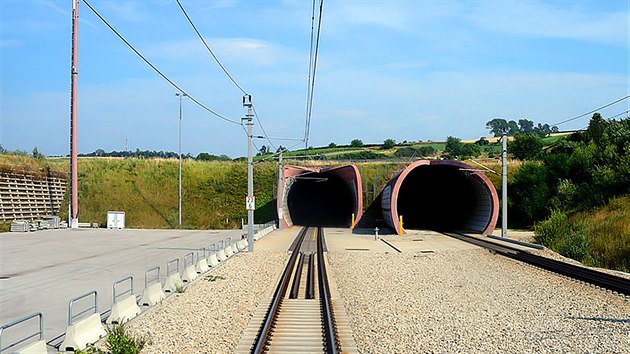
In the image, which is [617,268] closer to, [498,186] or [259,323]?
[259,323]

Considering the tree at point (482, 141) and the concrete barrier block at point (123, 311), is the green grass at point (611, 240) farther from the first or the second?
the tree at point (482, 141)

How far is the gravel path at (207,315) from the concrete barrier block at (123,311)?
192 millimetres

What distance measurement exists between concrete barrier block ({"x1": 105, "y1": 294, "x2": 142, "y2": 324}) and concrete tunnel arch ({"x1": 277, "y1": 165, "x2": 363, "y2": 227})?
39880mm

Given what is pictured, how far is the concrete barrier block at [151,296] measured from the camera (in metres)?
15.0

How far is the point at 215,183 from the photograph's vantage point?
68062 mm

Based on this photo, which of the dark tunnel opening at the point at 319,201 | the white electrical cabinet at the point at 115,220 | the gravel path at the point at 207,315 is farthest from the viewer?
the dark tunnel opening at the point at 319,201

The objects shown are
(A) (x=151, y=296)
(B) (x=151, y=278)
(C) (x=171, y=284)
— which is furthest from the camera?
(B) (x=151, y=278)

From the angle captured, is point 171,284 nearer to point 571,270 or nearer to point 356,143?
point 571,270

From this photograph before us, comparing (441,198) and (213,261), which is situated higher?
(441,198)

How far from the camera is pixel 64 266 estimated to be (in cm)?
2409

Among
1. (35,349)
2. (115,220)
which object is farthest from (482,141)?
(35,349)

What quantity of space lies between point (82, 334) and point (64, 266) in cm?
1467

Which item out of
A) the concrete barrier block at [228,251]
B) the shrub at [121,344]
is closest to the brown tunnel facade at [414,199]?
the concrete barrier block at [228,251]

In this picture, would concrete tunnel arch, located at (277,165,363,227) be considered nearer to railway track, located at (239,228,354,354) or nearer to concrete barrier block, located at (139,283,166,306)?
railway track, located at (239,228,354,354)
